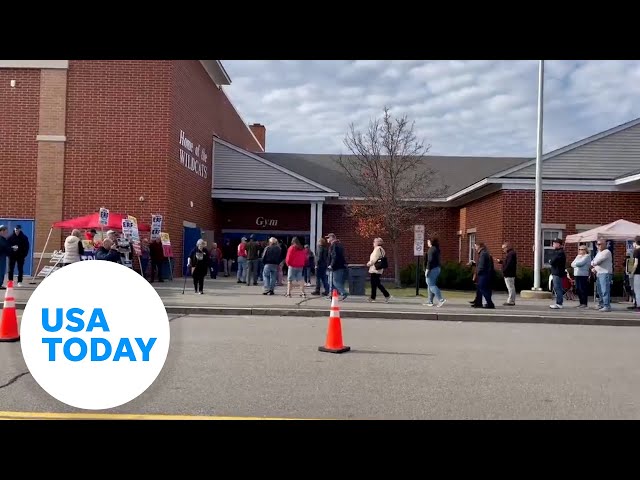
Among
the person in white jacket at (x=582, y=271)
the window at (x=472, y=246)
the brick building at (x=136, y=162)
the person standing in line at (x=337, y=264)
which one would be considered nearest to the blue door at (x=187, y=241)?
the brick building at (x=136, y=162)

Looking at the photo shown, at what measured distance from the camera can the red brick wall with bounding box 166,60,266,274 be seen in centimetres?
2109

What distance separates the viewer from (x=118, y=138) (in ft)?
66.9

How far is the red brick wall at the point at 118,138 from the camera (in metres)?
20.2

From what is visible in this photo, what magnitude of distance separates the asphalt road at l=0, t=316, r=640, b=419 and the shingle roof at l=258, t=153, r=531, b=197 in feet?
67.1

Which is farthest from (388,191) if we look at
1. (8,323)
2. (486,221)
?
(8,323)

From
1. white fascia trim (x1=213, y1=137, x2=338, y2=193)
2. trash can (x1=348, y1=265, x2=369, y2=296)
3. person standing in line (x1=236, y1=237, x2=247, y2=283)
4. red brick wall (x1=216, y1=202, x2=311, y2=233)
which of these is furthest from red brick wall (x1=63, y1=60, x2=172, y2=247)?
red brick wall (x1=216, y1=202, x2=311, y2=233)

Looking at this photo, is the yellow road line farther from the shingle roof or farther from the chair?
the shingle roof

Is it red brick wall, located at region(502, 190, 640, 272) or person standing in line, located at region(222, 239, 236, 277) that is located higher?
red brick wall, located at region(502, 190, 640, 272)

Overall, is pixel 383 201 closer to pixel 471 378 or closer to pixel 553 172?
pixel 553 172

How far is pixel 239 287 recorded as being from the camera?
18.7m

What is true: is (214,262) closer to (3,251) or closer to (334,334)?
(3,251)

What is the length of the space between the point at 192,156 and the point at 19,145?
5.97m

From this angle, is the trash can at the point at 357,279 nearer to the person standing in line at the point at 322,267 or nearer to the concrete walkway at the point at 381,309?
the concrete walkway at the point at 381,309

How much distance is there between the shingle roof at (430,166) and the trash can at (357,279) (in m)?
13.4
